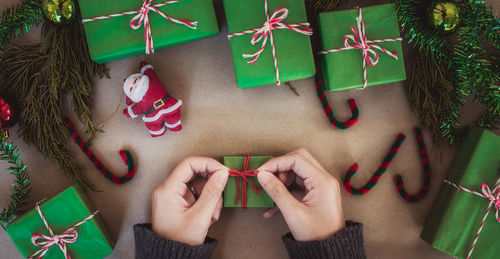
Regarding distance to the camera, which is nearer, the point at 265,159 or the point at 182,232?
the point at 182,232

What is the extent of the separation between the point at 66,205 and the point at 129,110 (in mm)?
425

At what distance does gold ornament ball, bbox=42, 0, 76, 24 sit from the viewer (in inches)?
47.0

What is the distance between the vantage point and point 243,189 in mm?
1259

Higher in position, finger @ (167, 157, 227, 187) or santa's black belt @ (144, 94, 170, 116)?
santa's black belt @ (144, 94, 170, 116)

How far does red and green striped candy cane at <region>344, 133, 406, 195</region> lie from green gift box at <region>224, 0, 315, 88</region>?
46 cm

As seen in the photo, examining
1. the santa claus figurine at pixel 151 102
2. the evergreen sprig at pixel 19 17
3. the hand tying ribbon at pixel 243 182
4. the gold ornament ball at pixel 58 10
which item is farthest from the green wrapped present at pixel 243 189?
the evergreen sprig at pixel 19 17

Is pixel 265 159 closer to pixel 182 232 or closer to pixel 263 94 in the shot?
pixel 263 94

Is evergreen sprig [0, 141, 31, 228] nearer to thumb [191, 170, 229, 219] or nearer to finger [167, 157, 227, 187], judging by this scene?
finger [167, 157, 227, 187]

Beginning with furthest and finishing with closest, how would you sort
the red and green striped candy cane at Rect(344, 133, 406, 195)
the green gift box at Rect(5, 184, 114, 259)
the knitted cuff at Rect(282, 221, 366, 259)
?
1. the red and green striped candy cane at Rect(344, 133, 406, 195)
2. the green gift box at Rect(5, 184, 114, 259)
3. the knitted cuff at Rect(282, 221, 366, 259)

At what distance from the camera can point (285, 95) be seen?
1404mm

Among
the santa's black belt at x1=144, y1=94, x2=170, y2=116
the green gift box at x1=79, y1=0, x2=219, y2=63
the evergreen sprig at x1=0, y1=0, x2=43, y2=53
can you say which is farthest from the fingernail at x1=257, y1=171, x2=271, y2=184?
the evergreen sprig at x1=0, y1=0, x2=43, y2=53

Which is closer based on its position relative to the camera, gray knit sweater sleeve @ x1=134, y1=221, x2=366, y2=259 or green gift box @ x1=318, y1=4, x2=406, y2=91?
gray knit sweater sleeve @ x1=134, y1=221, x2=366, y2=259

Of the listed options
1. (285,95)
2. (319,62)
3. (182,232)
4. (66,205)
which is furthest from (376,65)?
(66,205)

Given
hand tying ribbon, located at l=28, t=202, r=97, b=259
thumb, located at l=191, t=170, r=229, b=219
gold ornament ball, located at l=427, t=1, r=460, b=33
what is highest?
gold ornament ball, located at l=427, t=1, r=460, b=33
